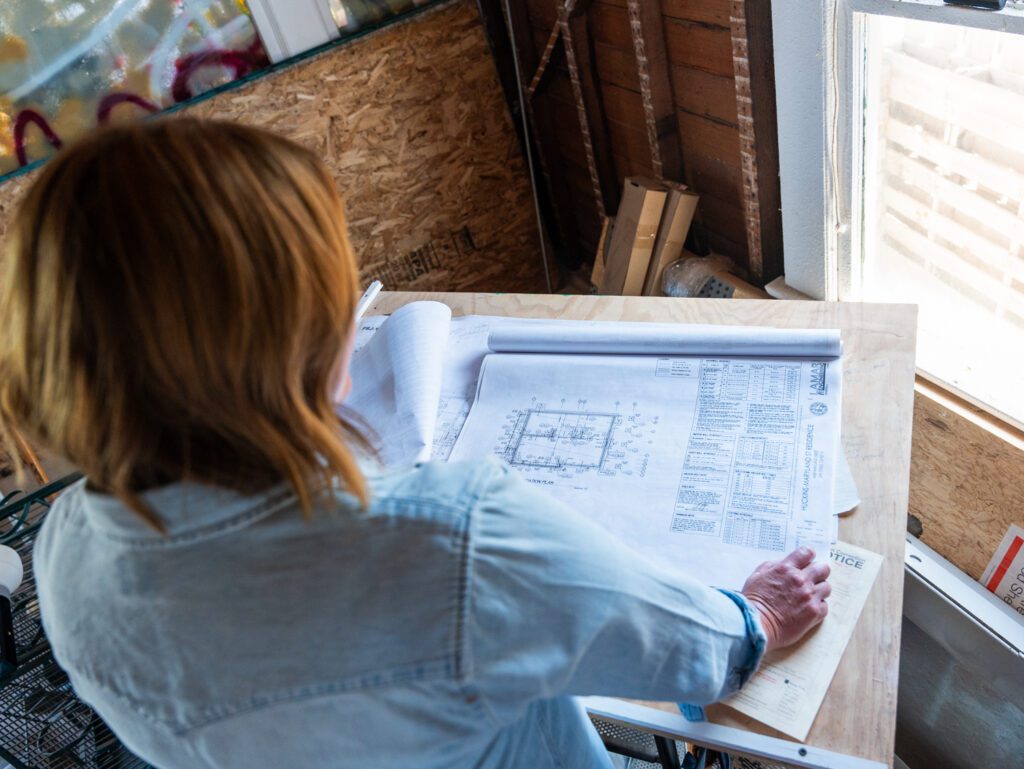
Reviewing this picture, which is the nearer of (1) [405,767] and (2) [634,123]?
(1) [405,767]

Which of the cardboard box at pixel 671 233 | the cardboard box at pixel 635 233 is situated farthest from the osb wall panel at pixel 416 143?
the cardboard box at pixel 671 233

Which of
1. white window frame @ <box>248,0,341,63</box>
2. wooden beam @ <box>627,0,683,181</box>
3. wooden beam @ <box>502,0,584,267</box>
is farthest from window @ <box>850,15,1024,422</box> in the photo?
white window frame @ <box>248,0,341,63</box>

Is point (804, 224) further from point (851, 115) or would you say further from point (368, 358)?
point (368, 358)

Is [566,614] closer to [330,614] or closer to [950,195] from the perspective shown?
[330,614]

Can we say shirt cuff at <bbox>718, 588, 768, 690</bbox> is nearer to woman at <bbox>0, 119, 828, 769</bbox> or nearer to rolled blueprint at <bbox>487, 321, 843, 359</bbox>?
woman at <bbox>0, 119, 828, 769</bbox>

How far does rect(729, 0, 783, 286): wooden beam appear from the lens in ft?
6.04

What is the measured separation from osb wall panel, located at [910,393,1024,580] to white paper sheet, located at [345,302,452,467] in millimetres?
1110

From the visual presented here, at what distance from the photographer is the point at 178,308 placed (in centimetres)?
58

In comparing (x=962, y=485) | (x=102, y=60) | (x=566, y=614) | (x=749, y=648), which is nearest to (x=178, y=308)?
(x=566, y=614)

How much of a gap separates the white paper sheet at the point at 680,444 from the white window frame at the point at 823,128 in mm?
757

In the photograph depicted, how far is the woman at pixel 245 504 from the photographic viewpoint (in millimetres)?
592

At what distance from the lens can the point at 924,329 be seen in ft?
6.52

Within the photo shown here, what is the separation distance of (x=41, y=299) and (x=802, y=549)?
81 cm

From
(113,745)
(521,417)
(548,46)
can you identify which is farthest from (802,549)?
(548,46)
